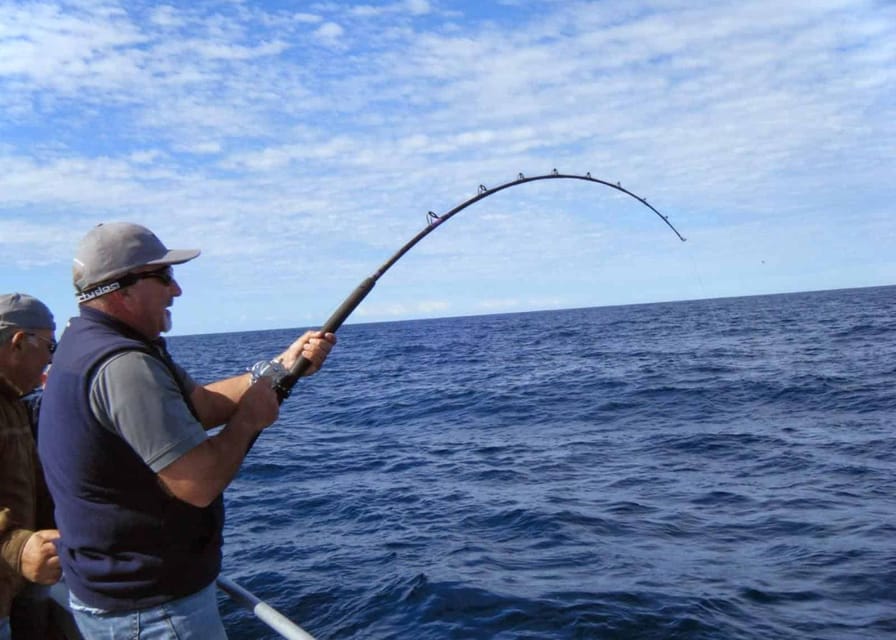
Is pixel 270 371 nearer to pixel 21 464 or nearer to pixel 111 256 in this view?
pixel 111 256

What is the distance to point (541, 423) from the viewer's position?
44.4 ft

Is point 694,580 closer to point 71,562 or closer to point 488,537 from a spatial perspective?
point 488,537

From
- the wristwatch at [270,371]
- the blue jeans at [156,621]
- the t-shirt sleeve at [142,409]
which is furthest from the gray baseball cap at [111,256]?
the blue jeans at [156,621]

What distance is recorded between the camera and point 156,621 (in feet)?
6.85

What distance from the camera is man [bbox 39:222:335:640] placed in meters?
1.88

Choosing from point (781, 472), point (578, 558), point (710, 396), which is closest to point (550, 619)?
point (578, 558)

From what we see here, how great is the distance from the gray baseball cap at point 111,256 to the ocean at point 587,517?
Answer: 3.95 m

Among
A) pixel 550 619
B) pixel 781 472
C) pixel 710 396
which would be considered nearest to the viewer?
pixel 550 619

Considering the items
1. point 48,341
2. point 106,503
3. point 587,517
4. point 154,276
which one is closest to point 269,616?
point 106,503

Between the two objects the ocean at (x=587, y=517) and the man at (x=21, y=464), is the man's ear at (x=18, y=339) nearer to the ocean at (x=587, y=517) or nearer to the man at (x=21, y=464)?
the man at (x=21, y=464)

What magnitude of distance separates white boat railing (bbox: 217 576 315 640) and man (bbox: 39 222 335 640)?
19 centimetres

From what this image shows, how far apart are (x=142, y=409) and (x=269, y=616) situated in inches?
39.3

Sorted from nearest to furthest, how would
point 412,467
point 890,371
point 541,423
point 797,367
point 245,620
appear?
point 245,620
point 412,467
point 541,423
point 890,371
point 797,367

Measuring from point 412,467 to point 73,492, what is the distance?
8.95m
